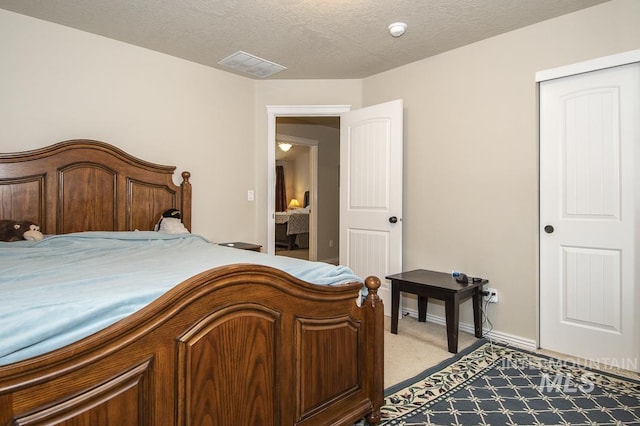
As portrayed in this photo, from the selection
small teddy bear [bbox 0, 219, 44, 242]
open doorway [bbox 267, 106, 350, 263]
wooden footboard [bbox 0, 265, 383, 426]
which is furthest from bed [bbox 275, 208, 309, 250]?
wooden footboard [bbox 0, 265, 383, 426]

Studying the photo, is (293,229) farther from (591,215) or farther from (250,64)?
(591,215)

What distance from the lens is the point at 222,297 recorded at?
1280 millimetres

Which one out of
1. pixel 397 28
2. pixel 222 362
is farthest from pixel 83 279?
pixel 397 28

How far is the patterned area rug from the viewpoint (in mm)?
1859

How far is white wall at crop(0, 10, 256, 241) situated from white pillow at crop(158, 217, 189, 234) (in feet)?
1.50

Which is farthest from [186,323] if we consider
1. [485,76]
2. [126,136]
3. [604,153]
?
[485,76]

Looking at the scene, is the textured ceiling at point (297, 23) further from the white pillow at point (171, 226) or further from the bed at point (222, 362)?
the bed at point (222, 362)

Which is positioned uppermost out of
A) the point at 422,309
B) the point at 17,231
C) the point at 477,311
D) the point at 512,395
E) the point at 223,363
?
→ the point at 17,231

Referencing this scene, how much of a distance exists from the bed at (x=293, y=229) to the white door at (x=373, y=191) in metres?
4.21

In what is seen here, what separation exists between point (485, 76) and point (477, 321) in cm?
199

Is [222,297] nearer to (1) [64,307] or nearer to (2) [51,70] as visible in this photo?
(1) [64,307]

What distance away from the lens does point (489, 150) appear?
3051 mm

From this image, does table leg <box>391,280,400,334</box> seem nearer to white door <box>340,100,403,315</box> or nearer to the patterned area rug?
white door <box>340,100,403,315</box>

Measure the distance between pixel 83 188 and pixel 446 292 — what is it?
2802 millimetres
